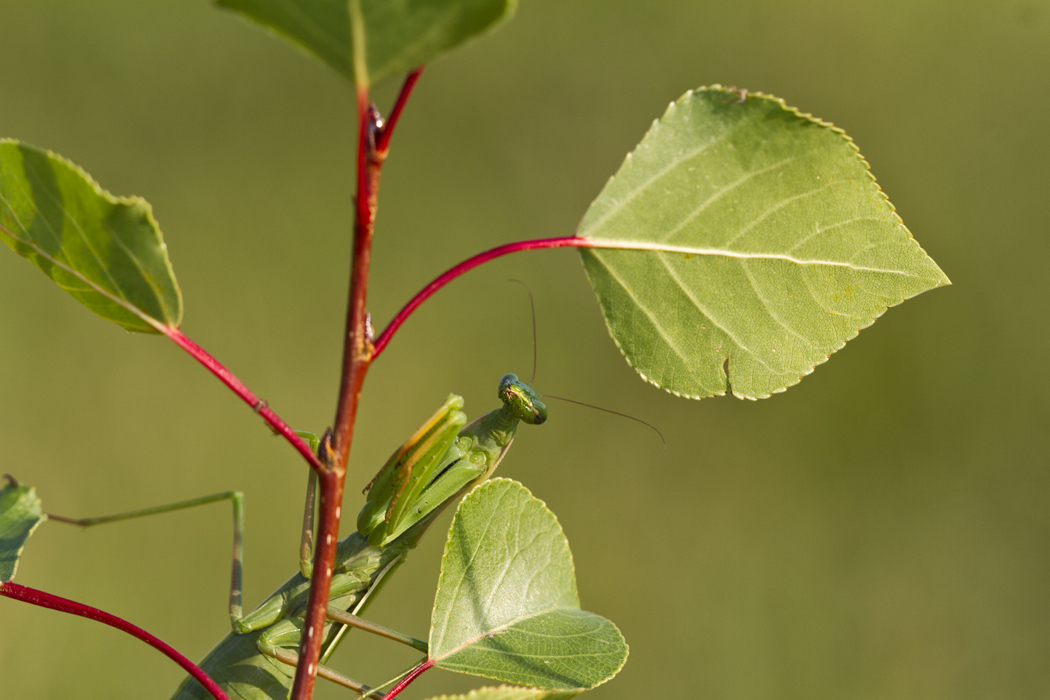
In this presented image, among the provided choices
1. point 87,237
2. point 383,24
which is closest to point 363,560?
point 87,237

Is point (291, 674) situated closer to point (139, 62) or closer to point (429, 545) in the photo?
point (429, 545)

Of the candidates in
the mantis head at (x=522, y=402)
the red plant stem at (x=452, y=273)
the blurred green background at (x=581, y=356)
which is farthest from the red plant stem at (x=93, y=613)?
the blurred green background at (x=581, y=356)

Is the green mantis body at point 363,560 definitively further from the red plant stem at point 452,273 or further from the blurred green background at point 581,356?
the blurred green background at point 581,356

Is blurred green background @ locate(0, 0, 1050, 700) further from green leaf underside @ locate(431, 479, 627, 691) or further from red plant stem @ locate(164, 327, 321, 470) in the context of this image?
red plant stem @ locate(164, 327, 321, 470)

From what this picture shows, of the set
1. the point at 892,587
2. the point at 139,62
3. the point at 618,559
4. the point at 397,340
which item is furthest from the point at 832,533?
the point at 139,62

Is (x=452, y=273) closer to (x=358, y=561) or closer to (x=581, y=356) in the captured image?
(x=358, y=561)

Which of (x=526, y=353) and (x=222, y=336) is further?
(x=526, y=353)

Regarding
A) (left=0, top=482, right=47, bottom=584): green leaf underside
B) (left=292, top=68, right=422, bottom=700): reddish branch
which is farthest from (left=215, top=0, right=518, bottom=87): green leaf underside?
(left=0, top=482, right=47, bottom=584): green leaf underside
